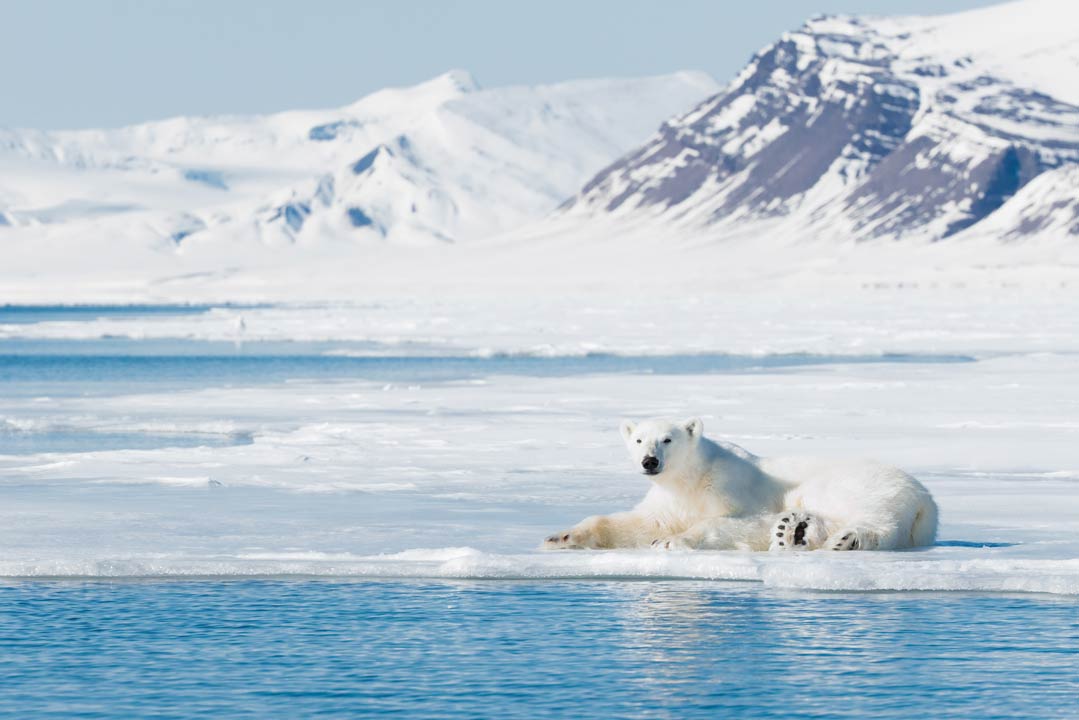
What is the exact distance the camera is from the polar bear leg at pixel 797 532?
13430 mm

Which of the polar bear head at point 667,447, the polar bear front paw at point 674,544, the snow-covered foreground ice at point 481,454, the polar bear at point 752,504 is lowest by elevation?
the snow-covered foreground ice at point 481,454

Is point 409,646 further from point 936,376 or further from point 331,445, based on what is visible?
point 936,376

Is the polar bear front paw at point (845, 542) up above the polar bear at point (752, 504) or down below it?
below

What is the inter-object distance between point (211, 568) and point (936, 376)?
25.4 meters

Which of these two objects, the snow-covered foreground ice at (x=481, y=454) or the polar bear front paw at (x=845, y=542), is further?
the polar bear front paw at (x=845, y=542)

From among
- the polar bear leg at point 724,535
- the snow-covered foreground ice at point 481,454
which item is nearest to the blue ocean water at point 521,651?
the snow-covered foreground ice at point 481,454

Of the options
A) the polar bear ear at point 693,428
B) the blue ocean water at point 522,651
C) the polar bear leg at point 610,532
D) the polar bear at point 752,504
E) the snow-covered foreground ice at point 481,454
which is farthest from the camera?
the polar bear leg at point 610,532

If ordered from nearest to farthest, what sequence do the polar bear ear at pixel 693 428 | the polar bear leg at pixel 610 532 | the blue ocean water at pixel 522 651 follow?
the blue ocean water at pixel 522 651
the polar bear ear at pixel 693 428
the polar bear leg at pixel 610 532

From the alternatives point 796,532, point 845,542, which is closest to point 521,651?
point 796,532

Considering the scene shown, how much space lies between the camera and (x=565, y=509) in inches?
643

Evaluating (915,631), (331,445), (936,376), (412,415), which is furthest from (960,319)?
(915,631)

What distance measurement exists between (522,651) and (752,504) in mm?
3628

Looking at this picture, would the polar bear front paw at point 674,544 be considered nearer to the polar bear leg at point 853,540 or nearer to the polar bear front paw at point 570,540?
the polar bear front paw at point 570,540

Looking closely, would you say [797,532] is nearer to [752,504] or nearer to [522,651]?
[752,504]
